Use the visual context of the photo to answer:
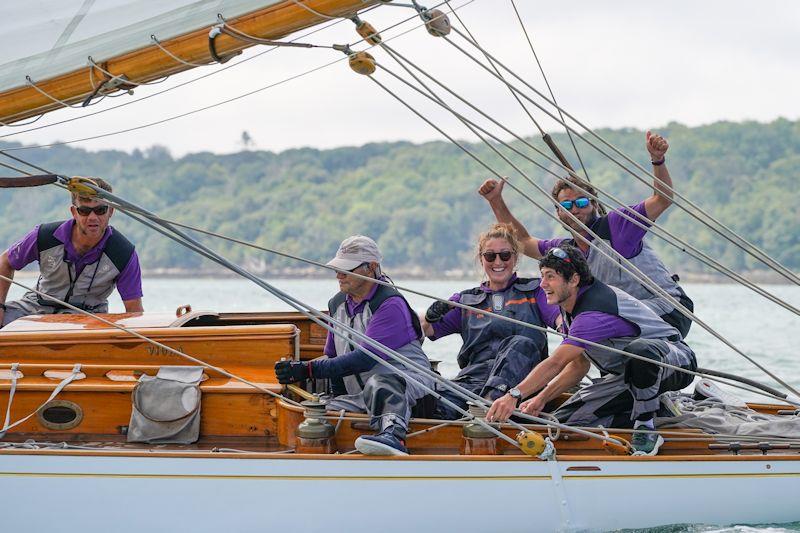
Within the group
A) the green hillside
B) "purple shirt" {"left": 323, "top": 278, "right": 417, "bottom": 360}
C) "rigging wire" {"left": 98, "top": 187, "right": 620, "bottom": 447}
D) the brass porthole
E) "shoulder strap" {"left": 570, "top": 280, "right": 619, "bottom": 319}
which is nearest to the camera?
"rigging wire" {"left": 98, "top": 187, "right": 620, "bottom": 447}

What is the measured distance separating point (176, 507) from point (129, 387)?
2.25ft

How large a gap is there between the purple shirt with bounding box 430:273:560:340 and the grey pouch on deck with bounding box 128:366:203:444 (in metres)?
1.23

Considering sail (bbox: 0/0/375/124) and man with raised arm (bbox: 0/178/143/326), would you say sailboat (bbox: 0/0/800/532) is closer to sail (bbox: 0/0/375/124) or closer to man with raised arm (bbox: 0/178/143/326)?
sail (bbox: 0/0/375/124)

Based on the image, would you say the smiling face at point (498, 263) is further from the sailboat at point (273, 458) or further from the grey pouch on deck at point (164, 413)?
the grey pouch on deck at point (164, 413)

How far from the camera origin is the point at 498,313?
545 cm

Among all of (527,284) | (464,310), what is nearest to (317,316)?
(464,310)

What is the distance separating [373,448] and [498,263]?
123cm

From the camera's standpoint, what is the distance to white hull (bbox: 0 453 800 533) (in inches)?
186

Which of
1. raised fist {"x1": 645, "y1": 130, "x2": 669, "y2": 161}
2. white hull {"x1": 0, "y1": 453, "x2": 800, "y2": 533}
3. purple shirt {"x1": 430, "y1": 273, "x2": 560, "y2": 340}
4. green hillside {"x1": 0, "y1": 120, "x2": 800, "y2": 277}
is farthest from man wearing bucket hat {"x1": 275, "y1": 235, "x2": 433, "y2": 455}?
green hillside {"x1": 0, "y1": 120, "x2": 800, "y2": 277}

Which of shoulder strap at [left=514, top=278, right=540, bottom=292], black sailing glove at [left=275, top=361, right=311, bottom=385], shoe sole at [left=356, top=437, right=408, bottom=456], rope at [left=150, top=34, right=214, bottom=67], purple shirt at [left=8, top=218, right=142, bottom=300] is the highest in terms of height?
rope at [left=150, top=34, right=214, bottom=67]

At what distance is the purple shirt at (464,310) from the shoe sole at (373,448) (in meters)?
1.02

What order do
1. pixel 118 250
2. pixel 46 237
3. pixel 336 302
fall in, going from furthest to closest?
pixel 118 250, pixel 46 237, pixel 336 302

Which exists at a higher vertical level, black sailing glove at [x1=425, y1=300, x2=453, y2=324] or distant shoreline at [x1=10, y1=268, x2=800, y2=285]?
distant shoreline at [x1=10, y1=268, x2=800, y2=285]

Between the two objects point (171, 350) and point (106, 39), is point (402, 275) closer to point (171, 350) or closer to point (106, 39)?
point (171, 350)
